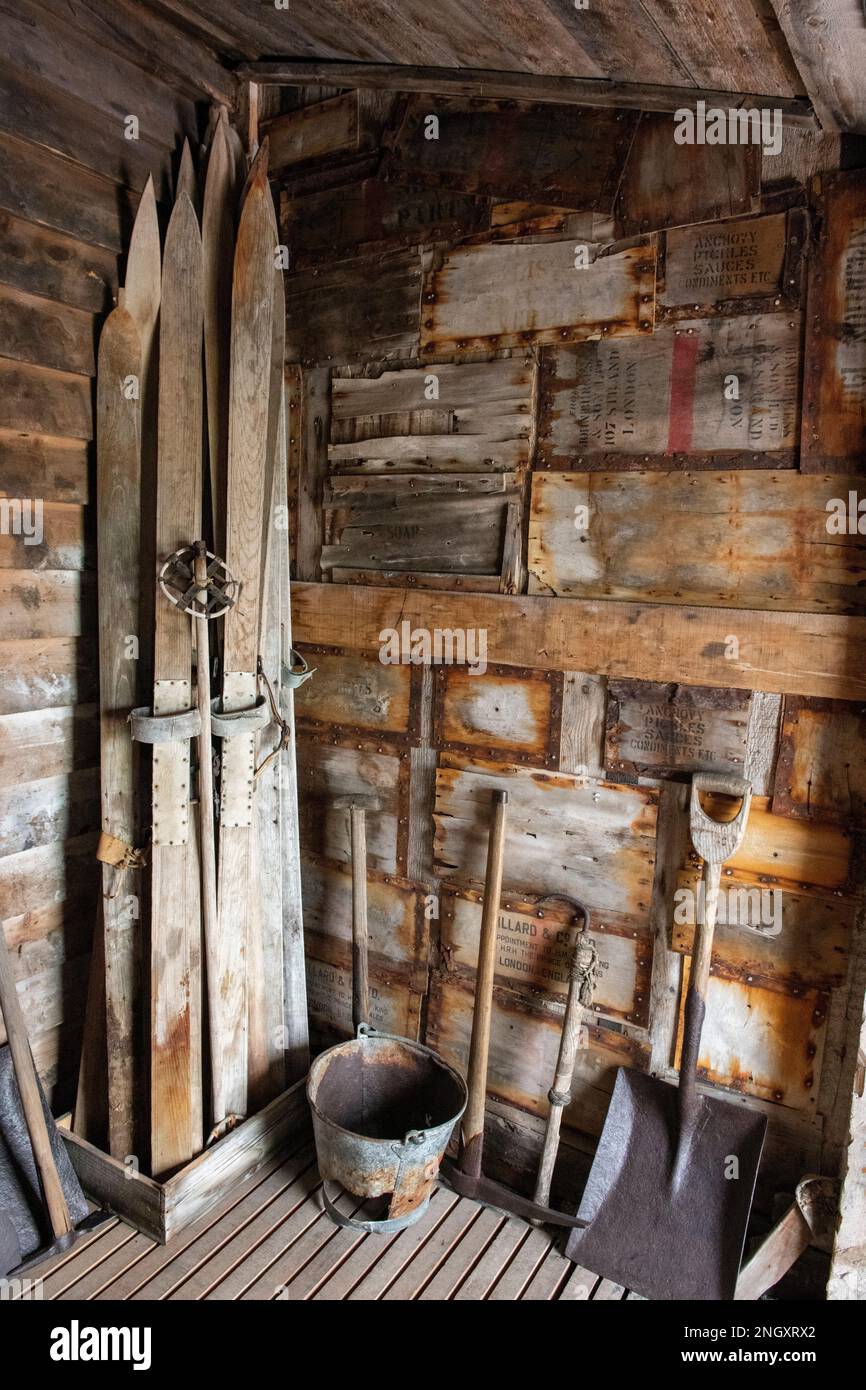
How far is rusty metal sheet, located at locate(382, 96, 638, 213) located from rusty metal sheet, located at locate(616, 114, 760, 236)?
0.16 feet

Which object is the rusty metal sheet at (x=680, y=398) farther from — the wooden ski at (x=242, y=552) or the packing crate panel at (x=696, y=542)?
the wooden ski at (x=242, y=552)

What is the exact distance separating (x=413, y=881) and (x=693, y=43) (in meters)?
2.48

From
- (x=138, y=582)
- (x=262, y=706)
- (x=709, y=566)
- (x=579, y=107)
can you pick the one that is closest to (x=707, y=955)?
(x=709, y=566)

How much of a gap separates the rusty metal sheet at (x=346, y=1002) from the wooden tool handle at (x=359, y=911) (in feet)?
0.49

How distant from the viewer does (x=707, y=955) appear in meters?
2.38

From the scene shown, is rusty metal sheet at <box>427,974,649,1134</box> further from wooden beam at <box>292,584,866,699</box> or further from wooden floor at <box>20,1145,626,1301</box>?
wooden beam at <box>292,584,866,699</box>

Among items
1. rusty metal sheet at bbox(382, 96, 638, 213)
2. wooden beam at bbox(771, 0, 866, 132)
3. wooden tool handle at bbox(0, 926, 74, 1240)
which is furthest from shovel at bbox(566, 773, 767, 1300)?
rusty metal sheet at bbox(382, 96, 638, 213)

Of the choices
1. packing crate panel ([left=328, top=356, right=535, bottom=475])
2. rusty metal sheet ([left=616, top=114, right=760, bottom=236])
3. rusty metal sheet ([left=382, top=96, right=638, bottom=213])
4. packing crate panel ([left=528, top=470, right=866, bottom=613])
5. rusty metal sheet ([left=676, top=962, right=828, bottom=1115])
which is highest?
rusty metal sheet ([left=382, top=96, right=638, bottom=213])

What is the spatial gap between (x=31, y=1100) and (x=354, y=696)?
1556 mm

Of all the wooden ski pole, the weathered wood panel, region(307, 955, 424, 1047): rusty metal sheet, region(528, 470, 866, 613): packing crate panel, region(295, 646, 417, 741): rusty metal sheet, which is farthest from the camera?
region(307, 955, 424, 1047): rusty metal sheet

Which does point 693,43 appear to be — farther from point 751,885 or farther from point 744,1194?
point 744,1194

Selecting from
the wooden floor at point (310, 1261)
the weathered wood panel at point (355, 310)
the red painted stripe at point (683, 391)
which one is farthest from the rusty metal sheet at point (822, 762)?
the weathered wood panel at point (355, 310)

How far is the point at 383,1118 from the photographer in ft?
A: 9.38

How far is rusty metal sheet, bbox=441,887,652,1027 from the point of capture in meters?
2.62
